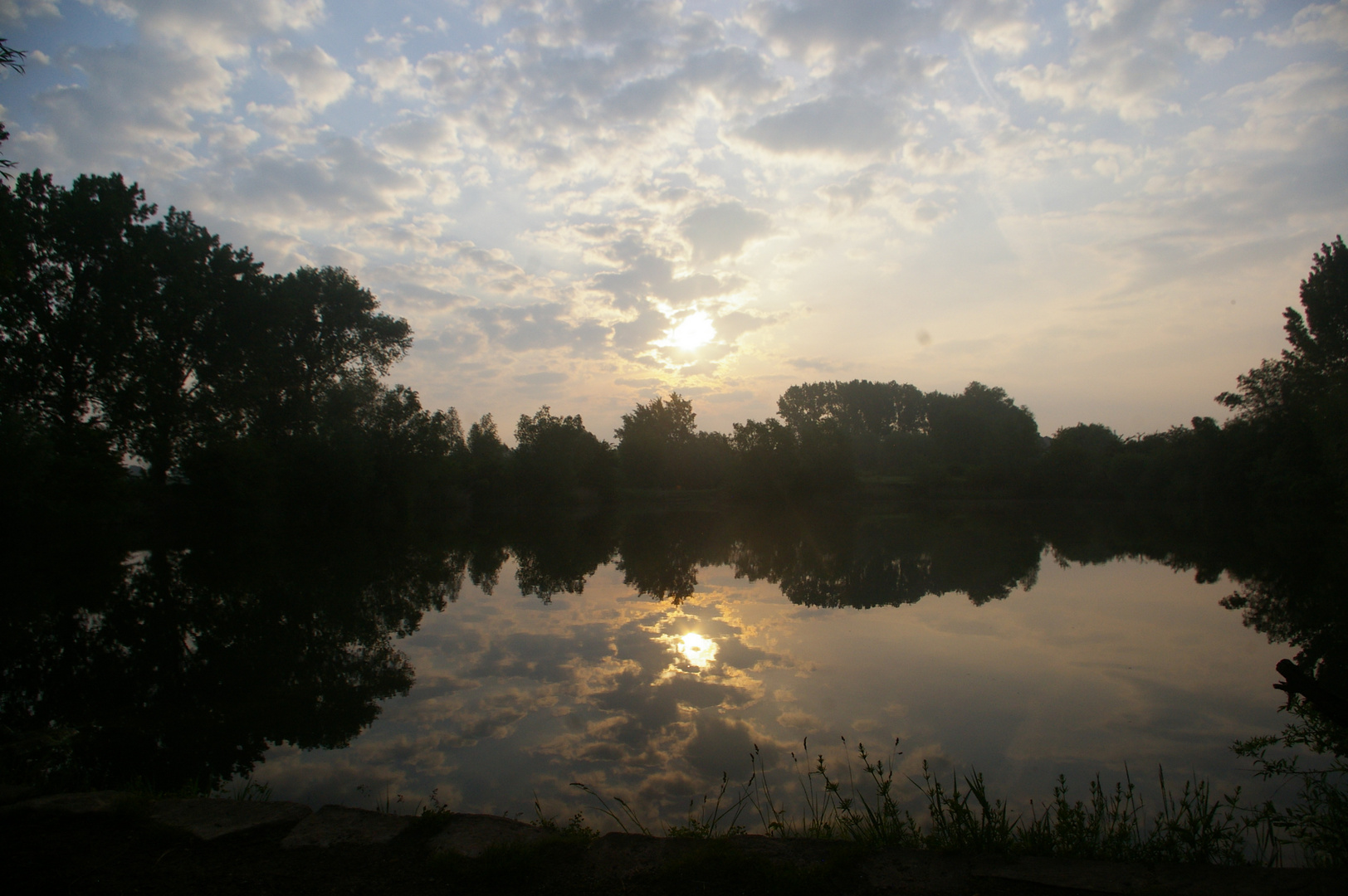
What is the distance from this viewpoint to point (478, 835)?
370 centimetres

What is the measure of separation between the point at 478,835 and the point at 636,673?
4.42 meters

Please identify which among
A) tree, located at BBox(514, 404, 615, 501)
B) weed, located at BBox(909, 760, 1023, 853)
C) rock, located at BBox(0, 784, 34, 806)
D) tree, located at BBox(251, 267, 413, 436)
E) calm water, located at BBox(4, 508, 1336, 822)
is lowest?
calm water, located at BBox(4, 508, 1336, 822)

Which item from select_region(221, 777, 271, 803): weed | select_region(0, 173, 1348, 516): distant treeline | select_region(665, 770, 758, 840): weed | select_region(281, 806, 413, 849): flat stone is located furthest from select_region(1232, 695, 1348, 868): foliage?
select_region(0, 173, 1348, 516): distant treeline

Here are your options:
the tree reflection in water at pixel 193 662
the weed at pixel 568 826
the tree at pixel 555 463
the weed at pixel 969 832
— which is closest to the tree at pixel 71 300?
the tree reflection in water at pixel 193 662

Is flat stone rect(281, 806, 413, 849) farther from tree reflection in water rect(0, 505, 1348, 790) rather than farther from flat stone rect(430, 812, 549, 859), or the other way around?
tree reflection in water rect(0, 505, 1348, 790)

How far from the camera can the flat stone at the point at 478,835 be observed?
3529 mm

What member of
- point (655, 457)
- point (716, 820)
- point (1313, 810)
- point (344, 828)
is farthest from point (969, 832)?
point (655, 457)

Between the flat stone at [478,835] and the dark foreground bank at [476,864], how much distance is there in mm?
11

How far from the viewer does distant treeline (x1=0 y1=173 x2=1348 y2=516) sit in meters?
28.2

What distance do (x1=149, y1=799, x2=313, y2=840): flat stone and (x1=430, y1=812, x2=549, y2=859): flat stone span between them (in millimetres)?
998

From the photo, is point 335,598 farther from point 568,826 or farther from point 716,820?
point 716,820

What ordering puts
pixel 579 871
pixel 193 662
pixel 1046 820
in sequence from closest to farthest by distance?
pixel 579 871 < pixel 1046 820 < pixel 193 662

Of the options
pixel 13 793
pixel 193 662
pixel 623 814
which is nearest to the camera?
pixel 13 793

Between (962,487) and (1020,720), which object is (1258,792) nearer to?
(1020,720)
